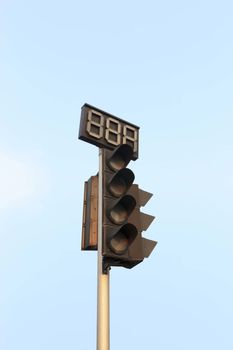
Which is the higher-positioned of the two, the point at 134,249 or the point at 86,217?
the point at 86,217

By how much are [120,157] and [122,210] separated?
0.81 m

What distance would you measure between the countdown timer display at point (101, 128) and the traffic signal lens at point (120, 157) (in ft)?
2.05

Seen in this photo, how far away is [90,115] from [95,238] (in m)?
1.94

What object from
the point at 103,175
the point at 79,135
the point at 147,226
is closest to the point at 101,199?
the point at 103,175

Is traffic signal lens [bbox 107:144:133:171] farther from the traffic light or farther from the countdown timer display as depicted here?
the countdown timer display

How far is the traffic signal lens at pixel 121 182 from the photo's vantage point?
5141 millimetres

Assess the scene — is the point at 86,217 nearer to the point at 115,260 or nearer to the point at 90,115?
the point at 115,260

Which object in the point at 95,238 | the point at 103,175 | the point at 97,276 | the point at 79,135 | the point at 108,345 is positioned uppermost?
the point at 79,135

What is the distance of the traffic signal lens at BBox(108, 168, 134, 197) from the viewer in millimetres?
5141

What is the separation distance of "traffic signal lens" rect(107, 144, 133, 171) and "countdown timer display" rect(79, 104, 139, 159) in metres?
0.62

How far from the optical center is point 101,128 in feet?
21.2

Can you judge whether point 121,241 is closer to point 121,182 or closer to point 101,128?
point 121,182

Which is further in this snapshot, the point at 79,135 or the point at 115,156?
the point at 79,135

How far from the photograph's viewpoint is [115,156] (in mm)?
5648
